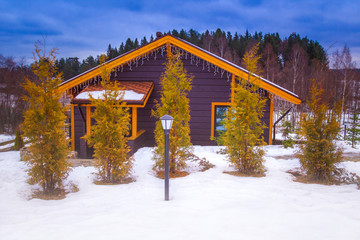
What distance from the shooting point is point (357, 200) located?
5047mm

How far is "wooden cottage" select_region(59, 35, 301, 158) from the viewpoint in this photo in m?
10.3

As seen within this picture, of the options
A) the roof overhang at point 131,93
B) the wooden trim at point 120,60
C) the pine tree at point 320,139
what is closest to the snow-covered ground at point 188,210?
the pine tree at point 320,139

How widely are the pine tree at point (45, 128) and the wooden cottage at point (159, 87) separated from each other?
414 centimetres

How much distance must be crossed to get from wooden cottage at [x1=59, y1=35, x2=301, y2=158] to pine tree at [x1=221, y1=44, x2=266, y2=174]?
320 centimetres

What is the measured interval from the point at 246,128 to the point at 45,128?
5230mm

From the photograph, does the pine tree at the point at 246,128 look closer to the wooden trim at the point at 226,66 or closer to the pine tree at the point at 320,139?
the pine tree at the point at 320,139

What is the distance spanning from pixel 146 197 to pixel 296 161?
569cm

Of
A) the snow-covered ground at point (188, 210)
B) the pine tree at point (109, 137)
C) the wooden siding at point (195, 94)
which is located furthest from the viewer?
the wooden siding at point (195, 94)

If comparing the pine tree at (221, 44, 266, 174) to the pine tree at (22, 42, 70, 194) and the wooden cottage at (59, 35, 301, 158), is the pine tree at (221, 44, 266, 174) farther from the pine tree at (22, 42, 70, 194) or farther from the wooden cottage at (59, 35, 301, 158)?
the pine tree at (22, 42, 70, 194)

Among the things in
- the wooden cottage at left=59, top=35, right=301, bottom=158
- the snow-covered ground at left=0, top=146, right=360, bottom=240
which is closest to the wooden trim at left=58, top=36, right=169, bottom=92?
the wooden cottage at left=59, top=35, right=301, bottom=158

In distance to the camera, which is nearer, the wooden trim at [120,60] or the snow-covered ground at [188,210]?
the snow-covered ground at [188,210]

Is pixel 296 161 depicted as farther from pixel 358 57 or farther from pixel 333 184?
pixel 358 57

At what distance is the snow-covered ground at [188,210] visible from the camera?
3.70 metres

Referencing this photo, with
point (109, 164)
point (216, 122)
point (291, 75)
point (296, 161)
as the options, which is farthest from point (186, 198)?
point (291, 75)
